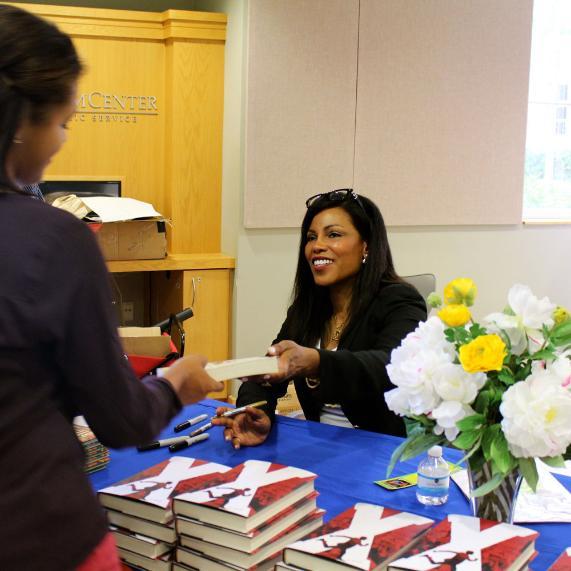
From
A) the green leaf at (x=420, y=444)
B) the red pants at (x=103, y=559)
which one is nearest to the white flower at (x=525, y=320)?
the green leaf at (x=420, y=444)

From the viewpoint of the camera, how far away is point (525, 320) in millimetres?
1445

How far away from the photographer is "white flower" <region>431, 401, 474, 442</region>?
1426 millimetres

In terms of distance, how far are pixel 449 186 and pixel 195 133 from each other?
4.77ft

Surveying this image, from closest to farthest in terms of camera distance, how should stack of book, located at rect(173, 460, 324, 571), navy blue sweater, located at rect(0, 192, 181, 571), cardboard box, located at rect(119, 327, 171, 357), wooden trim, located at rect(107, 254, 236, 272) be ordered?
navy blue sweater, located at rect(0, 192, 181, 571), stack of book, located at rect(173, 460, 324, 571), cardboard box, located at rect(119, 327, 171, 357), wooden trim, located at rect(107, 254, 236, 272)

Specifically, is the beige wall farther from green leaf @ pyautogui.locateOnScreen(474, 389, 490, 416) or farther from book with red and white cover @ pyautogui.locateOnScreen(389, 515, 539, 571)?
book with red and white cover @ pyautogui.locateOnScreen(389, 515, 539, 571)

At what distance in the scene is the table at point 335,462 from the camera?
1660 mm

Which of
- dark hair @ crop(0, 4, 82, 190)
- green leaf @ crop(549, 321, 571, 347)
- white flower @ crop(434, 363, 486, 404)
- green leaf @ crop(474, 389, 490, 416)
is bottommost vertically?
green leaf @ crop(474, 389, 490, 416)

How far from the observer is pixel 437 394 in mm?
1460

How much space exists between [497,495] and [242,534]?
1.59 feet

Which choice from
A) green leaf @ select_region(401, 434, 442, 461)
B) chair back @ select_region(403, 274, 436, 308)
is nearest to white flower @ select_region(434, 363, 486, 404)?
green leaf @ select_region(401, 434, 442, 461)

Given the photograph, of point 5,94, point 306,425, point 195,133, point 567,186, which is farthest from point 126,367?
point 567,186

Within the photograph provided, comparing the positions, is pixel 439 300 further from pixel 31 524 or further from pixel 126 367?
pixel 31 524

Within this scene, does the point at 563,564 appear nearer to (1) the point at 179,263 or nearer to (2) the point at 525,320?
(2) the point at 525,320

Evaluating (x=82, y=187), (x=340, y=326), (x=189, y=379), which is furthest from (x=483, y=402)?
(x=82, y=187)
